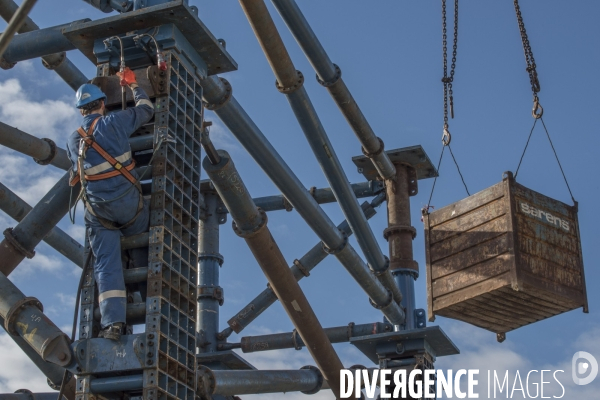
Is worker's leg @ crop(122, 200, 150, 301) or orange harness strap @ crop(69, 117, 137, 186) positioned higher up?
orange harness strap @ crop(69, 117, 137, 186)

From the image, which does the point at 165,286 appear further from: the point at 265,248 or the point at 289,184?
the point at 289,184

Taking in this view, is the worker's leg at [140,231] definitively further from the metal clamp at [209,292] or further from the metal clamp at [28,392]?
the metal clamp at [209,292]

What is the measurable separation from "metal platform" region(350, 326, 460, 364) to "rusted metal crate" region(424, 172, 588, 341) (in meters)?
2.53

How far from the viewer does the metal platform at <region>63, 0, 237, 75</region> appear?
32.9 ft

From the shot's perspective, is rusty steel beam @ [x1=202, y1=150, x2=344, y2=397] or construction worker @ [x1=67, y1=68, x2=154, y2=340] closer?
construction worker @ [x1=67, y1=68, x2=154, y2=340]

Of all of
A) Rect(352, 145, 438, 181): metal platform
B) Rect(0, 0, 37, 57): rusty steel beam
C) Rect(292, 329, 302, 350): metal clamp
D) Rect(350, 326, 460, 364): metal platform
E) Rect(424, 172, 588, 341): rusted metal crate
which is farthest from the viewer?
Rect(352, 145, 438, 181): metal platform

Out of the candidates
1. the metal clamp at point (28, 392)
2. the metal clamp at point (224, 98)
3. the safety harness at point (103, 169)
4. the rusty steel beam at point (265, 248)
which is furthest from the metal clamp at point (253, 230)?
the metal clamp at point (28, 392)

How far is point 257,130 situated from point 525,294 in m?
4.28

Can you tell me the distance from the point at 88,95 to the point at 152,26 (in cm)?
107

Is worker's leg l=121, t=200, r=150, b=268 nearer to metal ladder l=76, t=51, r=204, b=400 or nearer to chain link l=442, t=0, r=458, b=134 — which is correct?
metal ladder l=76, t=51, r=204, b=400

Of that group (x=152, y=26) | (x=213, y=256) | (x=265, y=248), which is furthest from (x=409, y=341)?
(x=152, y=26)

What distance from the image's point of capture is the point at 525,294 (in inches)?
510

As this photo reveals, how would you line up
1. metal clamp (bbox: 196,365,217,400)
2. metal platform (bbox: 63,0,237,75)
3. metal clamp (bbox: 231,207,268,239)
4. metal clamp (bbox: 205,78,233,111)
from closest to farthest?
metal platform (bbox: 63,0,237,75) < metal clamp (bbox: 196,365,217,400) < metal clamp (bbox: 231,207,268,239) < metal clamp (bbox: 205,78,233,111)

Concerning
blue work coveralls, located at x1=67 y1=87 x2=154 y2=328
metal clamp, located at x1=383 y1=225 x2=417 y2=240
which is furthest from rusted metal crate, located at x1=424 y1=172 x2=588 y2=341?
blue work coveralls, located at x1=67 y1=87 x2=154 y2=328
